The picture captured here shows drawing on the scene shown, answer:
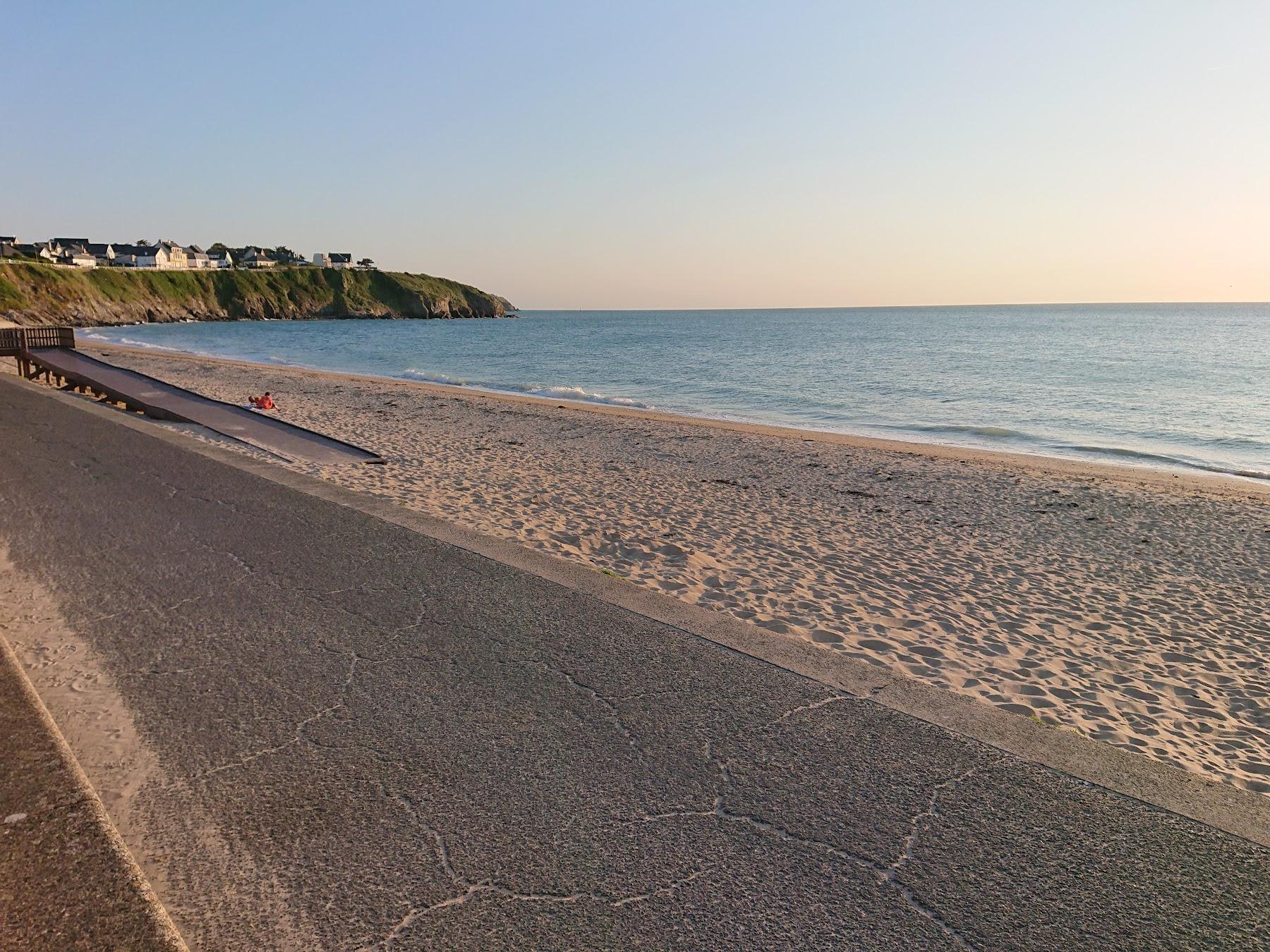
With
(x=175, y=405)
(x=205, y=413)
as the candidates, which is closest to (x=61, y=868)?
(x=205, y=413)

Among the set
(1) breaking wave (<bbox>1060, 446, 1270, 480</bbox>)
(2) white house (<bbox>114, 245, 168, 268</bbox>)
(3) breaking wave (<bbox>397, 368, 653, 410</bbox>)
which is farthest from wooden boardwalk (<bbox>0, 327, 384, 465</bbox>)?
(2) white house (<bbox>114, 245, 168, 268</bbox>)

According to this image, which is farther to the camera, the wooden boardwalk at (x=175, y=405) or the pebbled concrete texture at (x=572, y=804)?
Answer: the wooden boardwalk at (x=175, y=405)

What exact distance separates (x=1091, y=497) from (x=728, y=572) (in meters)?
7.61

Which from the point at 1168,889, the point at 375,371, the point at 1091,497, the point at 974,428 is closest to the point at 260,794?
the point at 1168,889

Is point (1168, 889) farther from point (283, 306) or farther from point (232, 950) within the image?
point (283, 306)

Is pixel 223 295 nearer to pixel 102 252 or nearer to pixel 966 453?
pixel 102 252

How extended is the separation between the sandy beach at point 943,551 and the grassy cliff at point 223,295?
6151cm

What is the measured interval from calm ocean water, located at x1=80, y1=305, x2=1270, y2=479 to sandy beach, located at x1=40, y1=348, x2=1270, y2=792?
5.94 meters

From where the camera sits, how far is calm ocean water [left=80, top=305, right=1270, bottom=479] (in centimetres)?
2103

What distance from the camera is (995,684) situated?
478cm

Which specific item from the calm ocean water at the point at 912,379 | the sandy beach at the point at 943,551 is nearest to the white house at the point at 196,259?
the calm ocean water at the point at 912,379

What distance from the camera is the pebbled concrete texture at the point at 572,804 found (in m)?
2.46

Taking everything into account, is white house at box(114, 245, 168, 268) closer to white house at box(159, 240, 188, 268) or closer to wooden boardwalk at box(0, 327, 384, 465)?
white house at box(159, 240, 188, 268)

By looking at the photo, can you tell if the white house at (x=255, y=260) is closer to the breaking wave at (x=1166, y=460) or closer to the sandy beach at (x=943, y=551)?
the sandy beach at (x=943, y=551)
